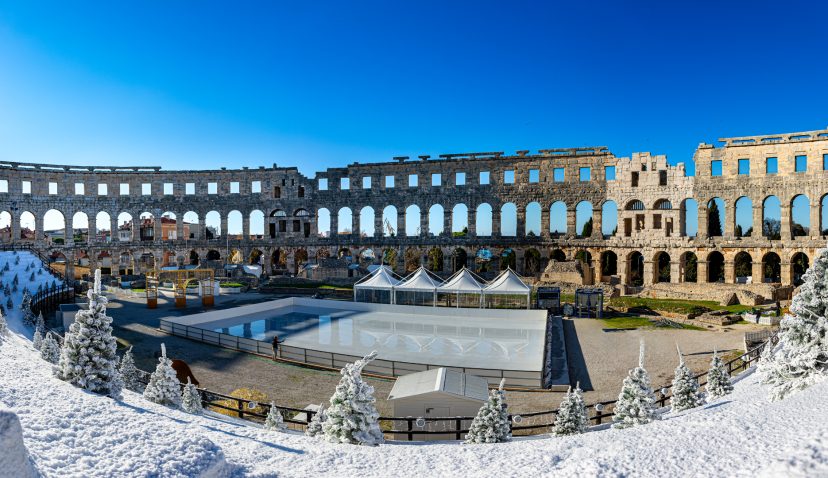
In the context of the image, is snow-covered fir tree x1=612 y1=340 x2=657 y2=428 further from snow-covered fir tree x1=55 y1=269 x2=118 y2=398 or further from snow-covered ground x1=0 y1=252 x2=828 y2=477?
snow-covered fir tree x1=55 y1=269 x2=118 y2=398

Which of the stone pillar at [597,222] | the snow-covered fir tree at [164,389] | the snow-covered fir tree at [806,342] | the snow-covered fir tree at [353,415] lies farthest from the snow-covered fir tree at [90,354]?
the stone pillar at [597,222]

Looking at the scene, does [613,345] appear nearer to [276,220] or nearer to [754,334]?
[754,334]

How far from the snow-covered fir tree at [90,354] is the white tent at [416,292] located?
69.9 ft

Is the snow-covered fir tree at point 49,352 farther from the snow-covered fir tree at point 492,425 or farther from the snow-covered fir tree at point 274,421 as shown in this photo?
the snow-covered fir tree at point 492,425

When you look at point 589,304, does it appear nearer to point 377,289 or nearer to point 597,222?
point 377,289

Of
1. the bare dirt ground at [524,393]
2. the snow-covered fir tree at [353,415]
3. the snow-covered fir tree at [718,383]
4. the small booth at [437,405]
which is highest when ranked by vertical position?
the snow-covered fir tree at [353,415]

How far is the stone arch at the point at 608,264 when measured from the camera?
46.3 m

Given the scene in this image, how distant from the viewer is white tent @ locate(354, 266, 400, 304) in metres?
30.9

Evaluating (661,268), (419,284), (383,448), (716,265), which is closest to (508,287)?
(419,284)

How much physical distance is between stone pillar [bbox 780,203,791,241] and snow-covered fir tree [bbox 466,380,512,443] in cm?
3879

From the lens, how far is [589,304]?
28.8m

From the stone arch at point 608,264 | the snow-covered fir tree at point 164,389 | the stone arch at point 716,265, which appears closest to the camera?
the snow-covered fir tree at point 164,389

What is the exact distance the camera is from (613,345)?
70.5 feet

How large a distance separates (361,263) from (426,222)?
24.7ft
